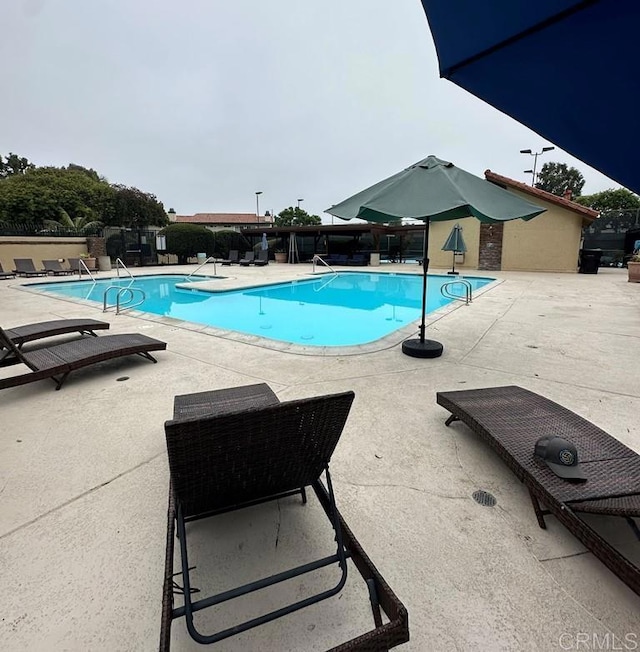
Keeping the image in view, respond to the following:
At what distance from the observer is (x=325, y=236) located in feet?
75.1

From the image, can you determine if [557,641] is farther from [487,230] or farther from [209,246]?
[209,246]

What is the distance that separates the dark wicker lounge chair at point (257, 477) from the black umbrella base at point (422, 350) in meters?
3.07

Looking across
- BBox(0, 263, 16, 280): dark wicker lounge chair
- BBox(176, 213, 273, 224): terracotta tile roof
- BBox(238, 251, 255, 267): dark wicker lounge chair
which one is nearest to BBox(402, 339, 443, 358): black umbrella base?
BBox(0, 263, 16, 280): dark wicker lounge chair

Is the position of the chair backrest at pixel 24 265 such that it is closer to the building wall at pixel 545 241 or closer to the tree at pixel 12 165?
the building wall at pixel 545 241

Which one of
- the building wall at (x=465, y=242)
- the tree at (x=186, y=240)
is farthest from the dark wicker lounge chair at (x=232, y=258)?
the building wall at (x=465, y=242)

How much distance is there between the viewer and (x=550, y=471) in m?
1.91

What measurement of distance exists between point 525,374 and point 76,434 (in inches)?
173

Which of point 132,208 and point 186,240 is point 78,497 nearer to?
point 186,240

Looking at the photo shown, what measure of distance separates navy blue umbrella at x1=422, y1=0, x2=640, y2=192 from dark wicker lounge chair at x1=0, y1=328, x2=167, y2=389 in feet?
13.1

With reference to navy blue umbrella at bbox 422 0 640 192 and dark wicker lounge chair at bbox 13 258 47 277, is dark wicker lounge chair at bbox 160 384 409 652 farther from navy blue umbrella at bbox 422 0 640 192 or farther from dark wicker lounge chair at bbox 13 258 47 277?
dark wicker lounge chair at bbox 13 258 47 277

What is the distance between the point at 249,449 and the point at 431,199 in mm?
3287

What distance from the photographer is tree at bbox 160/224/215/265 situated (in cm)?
2161

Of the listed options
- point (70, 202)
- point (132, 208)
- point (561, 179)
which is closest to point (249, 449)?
point (132, 208)

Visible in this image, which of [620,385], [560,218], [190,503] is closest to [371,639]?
[190,503]
